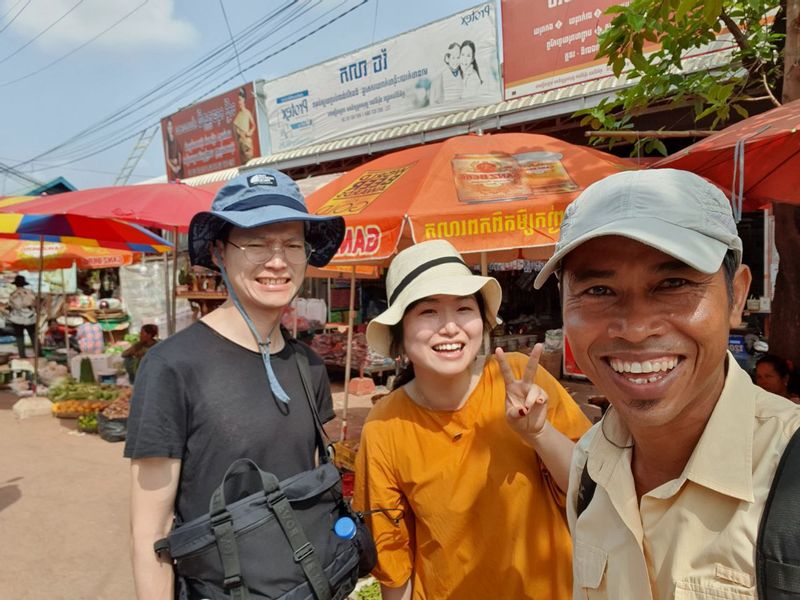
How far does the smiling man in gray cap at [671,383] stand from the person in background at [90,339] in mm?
13426

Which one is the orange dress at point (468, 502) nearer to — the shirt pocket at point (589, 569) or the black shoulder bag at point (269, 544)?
the black shoulder bag at point (269, 544)

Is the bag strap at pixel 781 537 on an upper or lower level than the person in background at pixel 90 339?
upper

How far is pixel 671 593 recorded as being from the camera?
3.13ft

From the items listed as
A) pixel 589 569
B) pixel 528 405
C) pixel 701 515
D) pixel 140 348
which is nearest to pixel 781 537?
pixel 701 515

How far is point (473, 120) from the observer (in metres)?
8.14

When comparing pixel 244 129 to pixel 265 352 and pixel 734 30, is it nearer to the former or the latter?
Answer: pixel 734 30

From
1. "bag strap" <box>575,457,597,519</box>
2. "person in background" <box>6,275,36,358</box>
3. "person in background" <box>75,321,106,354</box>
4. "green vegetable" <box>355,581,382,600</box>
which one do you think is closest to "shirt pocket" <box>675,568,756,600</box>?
"bag strap" <box>575,457,597,519</box>

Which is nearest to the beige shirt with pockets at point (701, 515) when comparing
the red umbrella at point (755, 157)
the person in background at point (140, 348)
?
the red umbrella at point (755, 157)

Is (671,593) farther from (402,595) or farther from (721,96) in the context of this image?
(721,96)

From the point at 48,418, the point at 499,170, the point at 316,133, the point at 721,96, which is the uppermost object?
the point at 316,133

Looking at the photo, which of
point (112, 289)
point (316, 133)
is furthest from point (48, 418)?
point (112, 289)

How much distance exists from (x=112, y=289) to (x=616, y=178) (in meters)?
19.5

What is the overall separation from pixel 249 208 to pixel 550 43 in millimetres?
7483

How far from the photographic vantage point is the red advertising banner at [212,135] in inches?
522
